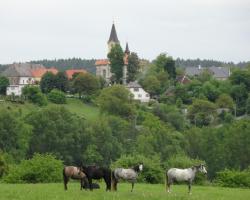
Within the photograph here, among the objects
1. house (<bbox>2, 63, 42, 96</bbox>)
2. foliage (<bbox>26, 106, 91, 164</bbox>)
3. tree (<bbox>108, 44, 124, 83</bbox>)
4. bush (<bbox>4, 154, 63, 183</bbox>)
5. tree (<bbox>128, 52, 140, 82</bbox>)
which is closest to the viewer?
bush (<bbox>4, 154, 63, 183</bbox>)

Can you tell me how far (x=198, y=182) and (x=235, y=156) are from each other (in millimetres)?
53419

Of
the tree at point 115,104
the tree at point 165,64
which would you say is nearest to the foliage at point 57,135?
the tree at point 115,104

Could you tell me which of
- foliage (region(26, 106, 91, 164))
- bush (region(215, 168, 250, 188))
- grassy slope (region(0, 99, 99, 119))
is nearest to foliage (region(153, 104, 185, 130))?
grassy slope (region(0, 99, 99, 119))

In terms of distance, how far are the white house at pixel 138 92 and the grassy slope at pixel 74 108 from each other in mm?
20026

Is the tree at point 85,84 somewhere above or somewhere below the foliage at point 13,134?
above

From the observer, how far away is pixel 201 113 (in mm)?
135375

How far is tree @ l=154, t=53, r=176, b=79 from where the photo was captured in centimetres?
17488

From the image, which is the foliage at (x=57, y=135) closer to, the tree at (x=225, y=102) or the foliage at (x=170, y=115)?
the foliage at (x=170, y=115)

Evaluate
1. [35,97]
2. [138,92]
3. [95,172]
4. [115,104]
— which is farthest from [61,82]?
[95,172]

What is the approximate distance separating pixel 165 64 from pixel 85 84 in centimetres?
3669

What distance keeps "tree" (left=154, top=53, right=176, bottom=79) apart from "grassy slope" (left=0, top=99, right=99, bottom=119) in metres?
39.8

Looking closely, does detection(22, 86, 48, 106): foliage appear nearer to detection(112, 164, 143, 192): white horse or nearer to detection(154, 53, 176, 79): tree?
detection(154, 53, 176, 79): tree

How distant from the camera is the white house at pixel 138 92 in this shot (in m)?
157

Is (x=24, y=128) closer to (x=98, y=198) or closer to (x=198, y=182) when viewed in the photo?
(x=198, y=182)
